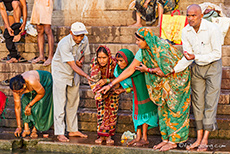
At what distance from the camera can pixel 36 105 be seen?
21.6 ft

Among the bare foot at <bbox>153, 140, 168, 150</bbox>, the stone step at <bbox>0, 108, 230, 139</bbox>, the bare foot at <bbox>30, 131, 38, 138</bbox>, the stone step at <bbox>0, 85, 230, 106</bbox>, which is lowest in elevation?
the bare foot at <bbox>30, 131, 38, 138</bbox>

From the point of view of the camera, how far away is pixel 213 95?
18.2 feet

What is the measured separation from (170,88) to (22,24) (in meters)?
4.04

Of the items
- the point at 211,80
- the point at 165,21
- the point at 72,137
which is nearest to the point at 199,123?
the point at 211,80

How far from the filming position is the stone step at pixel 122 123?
6145 millimetres

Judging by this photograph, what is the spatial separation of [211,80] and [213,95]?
22cm

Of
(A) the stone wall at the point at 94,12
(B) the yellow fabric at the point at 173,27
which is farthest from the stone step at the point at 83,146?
(A) the stone wall at the point at 94,12

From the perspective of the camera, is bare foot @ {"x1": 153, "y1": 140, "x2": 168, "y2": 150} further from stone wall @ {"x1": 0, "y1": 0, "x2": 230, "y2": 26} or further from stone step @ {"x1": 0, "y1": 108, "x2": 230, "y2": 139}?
stone wall @ {"x1": 0, "y1": 0, "x2": 230, "y2": 26}

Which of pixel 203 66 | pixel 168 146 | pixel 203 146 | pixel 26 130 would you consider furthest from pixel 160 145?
pixel 26 130

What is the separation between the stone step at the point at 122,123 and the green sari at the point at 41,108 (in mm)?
606

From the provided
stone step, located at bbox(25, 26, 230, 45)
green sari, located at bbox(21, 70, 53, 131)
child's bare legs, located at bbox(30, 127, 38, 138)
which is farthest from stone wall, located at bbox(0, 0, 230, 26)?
child's bare legs, located at bbox(30, 127, 38, 138)

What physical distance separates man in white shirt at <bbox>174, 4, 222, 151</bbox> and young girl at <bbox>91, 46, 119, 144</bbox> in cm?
109

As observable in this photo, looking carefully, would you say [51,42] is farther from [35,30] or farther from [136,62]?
[136,62]

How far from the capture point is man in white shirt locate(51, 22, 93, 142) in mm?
6234
